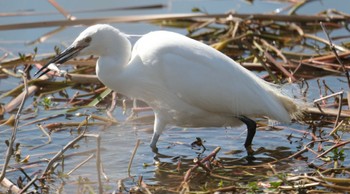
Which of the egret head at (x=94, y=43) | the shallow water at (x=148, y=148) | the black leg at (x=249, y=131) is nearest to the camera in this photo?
the shallow water at (x=148, y=148)

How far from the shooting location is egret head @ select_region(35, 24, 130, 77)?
5938 mm

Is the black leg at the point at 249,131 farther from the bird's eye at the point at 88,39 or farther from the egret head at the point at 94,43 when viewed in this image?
the bird's eye at the point at 88,39

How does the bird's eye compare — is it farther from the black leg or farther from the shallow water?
the black leg

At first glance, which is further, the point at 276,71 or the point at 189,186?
the point at 276,71

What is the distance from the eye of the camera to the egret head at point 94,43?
234 inches

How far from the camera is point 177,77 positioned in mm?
5953

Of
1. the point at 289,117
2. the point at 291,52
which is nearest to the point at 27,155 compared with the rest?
the point at 289,117

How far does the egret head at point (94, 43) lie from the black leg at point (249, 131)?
116 cm

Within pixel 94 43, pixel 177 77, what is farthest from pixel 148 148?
pixel 94 43

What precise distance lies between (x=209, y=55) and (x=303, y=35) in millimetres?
3361

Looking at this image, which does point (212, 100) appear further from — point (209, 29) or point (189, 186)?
point (209, 29)

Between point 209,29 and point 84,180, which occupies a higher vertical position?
point 209,29

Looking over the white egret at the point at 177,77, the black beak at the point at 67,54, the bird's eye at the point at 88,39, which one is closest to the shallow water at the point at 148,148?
the white egret at the point at 177,77

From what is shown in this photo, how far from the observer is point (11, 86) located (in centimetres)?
835
